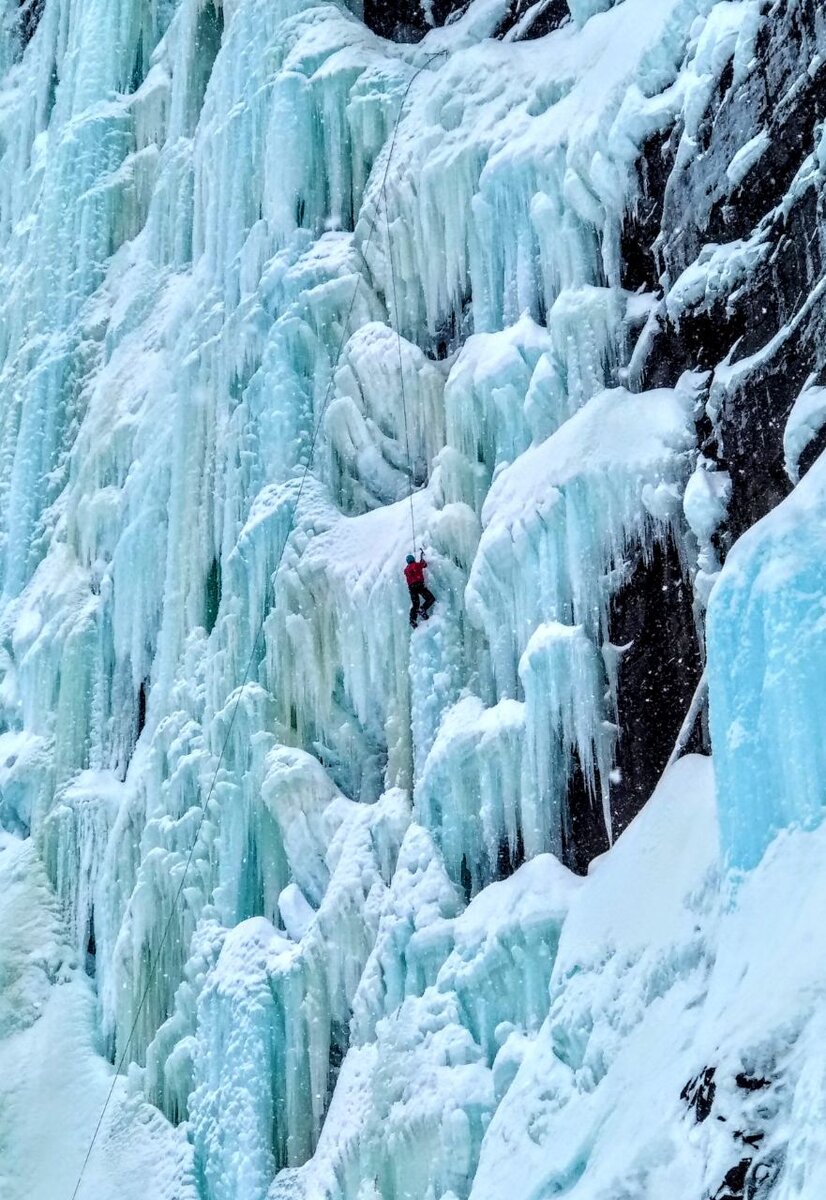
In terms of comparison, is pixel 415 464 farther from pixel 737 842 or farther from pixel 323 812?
pixel 737 842

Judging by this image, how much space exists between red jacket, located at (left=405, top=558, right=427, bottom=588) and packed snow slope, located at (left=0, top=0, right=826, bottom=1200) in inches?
7.5

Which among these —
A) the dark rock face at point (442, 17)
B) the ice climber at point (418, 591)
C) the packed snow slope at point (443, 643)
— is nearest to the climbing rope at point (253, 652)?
the packed snow slope at point (443, 643)

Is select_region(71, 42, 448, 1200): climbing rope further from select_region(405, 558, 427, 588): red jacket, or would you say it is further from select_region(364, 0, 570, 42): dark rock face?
select_region(405, 558, 427, 588): red jacket

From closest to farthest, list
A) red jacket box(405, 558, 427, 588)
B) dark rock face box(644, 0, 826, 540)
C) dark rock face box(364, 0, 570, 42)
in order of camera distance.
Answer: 1. dark rock face box(644, 0, 826, 540)
2. red jacket box(405, 558, 427, 588)
3. dark rock face box(364, 0, 570, 42)

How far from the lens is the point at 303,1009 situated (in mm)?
10461

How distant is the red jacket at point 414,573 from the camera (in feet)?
33.7

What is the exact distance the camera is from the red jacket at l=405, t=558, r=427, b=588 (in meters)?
10.3

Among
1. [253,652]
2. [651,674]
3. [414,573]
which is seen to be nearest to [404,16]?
[253,652]

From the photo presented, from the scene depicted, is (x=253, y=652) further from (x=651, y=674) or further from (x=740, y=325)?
(x=740, y=325)

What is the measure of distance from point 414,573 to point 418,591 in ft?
0.43

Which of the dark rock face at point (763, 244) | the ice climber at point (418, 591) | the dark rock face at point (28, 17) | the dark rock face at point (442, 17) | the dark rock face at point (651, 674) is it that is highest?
the dark rock face at point (28, 17)

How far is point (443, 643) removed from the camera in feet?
33.3

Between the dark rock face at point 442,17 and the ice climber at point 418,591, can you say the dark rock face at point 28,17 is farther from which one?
the ice climber at point 418,591

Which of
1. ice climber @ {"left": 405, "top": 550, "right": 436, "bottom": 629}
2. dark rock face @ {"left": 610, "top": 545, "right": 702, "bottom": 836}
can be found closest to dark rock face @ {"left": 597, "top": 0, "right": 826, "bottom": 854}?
dark rock face @ {"left": 610, "top": 545, "right": 702, "bottom": 836}
